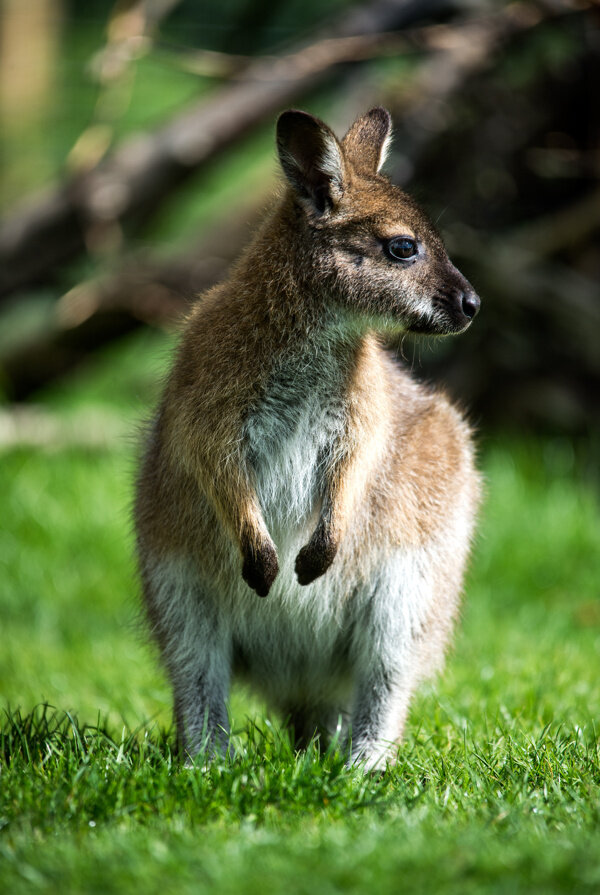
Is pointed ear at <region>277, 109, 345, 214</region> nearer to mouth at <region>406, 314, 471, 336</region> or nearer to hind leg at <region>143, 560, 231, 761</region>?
mouth at <region>406, 314, 471, 336</region>

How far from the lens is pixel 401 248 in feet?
12.6

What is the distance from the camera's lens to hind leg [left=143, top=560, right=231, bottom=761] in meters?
3.88

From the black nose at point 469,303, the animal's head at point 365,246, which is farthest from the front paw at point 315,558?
the black nose at point 469,303

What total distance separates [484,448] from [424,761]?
5.47 meters

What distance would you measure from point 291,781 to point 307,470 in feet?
3.52

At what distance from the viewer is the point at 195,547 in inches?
152

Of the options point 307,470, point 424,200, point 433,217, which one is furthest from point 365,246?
point 424,200

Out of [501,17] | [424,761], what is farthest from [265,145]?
[424,761]

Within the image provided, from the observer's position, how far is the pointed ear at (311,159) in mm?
3748

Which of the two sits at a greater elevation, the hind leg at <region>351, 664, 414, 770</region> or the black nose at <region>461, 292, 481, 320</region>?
the black nose at <region>461, 292, 481, 320</region>

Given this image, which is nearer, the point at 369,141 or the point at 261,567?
the point at 261,567

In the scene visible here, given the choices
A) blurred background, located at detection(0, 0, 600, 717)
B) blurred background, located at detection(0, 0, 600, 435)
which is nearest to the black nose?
blurred background, located at detection(0, 0, 600, 717)

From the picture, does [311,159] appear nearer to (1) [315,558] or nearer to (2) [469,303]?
(2) [469,303]

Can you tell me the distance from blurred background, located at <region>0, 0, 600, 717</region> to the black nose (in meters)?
3.53
